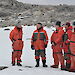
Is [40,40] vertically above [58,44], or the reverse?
[40,40]

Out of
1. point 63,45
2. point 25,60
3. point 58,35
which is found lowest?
point 25,60

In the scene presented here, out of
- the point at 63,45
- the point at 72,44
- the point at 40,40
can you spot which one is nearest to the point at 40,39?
the point at 40,40

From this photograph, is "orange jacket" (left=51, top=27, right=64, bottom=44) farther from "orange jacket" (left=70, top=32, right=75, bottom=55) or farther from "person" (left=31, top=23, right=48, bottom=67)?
"orange jacket" (left=70, top=32, right=75, bottom=55)

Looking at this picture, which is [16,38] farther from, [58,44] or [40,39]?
[58,44]

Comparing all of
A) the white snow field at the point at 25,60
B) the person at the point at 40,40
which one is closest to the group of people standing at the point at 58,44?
the person at the point at 40,40

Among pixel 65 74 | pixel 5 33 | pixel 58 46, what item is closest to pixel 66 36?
pixel 58 46

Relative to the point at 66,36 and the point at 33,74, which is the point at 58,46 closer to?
the point at 66,36

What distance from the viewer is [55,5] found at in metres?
62.4

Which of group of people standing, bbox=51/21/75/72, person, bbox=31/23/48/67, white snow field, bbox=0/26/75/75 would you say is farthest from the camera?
person, bbox=31/23/48/67

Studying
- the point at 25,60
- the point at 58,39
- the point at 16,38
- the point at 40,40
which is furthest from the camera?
the point at 25,60

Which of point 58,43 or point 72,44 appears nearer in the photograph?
point 72,44

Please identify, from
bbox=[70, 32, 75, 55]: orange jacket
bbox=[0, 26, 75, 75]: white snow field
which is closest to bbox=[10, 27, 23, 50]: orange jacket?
bbox=[0, 26, 75, 75]: white snow field

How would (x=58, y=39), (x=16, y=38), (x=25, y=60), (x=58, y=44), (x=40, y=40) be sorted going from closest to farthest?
(x=58, y=39)
(x=58, y=44)
(x=40, y=40)
(x=16, y=38)
(x=25, y=60)

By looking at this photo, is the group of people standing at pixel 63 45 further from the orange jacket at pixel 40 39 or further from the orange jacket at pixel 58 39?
the orange jacket at pixel 40 39
